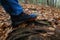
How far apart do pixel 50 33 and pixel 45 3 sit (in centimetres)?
260

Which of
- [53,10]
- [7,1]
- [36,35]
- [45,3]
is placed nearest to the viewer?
[36,35]

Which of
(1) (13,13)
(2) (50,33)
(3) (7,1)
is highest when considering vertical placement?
(3) (7,1)

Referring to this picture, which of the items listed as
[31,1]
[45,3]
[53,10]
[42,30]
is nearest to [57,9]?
[53,10]

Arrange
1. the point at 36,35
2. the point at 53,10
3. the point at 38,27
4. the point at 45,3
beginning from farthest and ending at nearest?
the point at 45,3 → the point at 53,10 → the point at 38,27 → the point at 36,35

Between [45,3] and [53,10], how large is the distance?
1.73 ft

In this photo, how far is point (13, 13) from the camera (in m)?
2.42

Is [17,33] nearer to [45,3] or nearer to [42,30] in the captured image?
[42,30]

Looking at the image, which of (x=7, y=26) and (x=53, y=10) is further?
(x=53, y=10)

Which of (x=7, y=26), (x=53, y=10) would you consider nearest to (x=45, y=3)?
(x=53, y=10)

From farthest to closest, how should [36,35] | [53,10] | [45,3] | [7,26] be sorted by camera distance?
[45,3], [53,10], [7,26], [36,35]

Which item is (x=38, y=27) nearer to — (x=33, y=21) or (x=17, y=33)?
(x=33, y=21)

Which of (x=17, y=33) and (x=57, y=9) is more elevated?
(x=17, y=33)

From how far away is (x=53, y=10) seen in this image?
14.4ft

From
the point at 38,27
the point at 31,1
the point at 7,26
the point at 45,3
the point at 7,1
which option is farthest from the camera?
the point at 31,1
